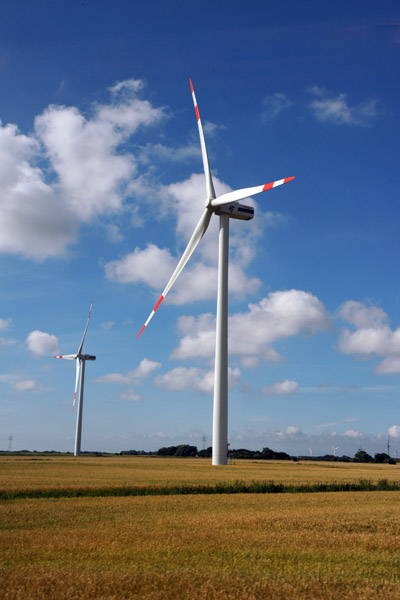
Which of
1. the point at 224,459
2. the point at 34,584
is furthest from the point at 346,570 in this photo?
the point at 224,459

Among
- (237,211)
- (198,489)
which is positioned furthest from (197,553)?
(237,211)

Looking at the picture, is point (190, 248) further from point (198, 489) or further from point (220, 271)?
point (198, 489)

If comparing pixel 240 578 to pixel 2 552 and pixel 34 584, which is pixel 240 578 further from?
pixel 2 552

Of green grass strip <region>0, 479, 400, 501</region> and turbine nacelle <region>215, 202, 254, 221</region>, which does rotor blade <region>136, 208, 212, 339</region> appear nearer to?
turbine nacelle <region>215, 202, 254, 221</region>

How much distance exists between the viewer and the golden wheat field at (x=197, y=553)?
13.7m

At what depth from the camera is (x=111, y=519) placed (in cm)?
2644

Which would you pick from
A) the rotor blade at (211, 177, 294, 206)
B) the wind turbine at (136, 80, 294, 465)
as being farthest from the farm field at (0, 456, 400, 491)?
the rotor blade at (211, 177, 294, 206)

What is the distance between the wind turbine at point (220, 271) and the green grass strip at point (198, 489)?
95.5 feet

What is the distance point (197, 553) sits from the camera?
1798 centimetres

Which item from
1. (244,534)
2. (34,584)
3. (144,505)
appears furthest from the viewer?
(144,505)

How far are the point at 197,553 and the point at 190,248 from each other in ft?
236

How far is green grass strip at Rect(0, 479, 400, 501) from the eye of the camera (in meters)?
41.9

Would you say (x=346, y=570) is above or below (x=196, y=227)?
below

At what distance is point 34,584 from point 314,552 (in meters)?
9.30
